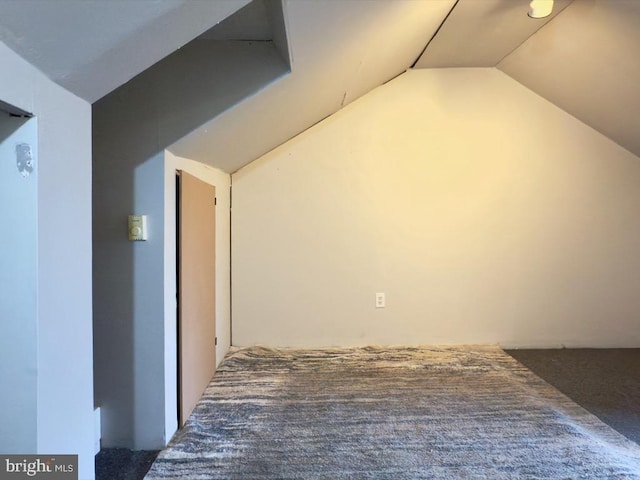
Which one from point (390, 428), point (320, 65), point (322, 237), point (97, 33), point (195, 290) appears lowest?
point (390, 428)

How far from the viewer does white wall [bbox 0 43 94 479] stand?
1.00m

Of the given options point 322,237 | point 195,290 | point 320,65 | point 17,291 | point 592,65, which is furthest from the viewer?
point 322,237

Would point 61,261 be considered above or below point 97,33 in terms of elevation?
below

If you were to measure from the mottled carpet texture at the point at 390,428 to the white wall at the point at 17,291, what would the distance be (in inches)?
34.8

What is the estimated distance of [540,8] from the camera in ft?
7.48

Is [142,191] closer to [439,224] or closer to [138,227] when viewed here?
[138,227]

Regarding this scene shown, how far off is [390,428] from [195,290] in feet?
4.38

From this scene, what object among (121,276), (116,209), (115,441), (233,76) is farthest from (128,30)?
(115,441)

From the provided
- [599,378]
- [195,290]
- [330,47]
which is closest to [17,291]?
[195,290]

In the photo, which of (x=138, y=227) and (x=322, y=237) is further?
(x=322, y=237)

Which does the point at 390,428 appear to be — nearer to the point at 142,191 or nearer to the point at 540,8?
the point at 142,191

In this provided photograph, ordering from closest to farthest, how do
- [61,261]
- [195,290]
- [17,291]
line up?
[17,291] → [61,261] → [195,290]

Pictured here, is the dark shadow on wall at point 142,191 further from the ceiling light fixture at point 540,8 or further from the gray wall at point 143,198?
the ceiling light fixture at point 540,8

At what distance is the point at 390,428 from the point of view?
6.69ft
